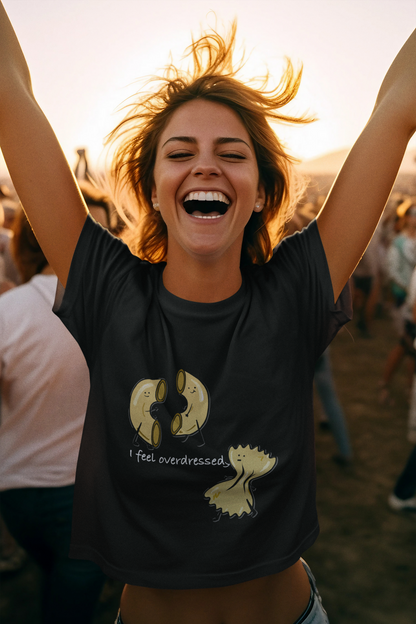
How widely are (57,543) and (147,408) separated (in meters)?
0.93

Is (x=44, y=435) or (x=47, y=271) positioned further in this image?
(x=47, y=271)

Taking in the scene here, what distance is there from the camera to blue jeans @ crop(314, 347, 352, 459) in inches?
141

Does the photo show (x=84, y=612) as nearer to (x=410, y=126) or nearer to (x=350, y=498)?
(x=410, y=126)

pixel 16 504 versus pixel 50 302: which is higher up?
pixel 50 302

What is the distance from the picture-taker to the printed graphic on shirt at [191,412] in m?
1.01

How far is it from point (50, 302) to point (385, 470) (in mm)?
3146

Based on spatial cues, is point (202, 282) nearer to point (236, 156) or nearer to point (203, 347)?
point (203, 347)

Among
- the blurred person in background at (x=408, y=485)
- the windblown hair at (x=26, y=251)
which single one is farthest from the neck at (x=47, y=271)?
the blurred person in background at (x=408, y=485)

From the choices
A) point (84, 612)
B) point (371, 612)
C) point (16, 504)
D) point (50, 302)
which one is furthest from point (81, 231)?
point (371, 612)

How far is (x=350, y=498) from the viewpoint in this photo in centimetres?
342

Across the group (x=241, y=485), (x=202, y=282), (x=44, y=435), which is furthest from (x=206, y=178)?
(x=44, y=435)

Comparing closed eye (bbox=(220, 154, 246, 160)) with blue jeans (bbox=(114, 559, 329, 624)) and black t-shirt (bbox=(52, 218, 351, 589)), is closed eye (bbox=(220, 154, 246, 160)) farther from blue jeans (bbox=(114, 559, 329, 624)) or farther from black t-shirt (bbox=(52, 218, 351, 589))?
blue jeans (bbox=(114, 559, 329, 624))

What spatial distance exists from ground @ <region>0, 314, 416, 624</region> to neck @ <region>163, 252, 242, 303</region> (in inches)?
39.2

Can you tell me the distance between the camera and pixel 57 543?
5.34 feet
